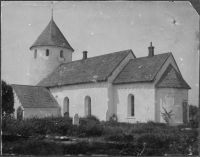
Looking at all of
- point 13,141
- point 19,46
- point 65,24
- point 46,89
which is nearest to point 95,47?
point 65,24

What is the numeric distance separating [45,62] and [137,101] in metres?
11.9

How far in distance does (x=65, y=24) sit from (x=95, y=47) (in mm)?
1554

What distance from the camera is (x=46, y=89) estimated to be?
2061 centimetres

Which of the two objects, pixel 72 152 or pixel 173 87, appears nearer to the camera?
pixel 72 152

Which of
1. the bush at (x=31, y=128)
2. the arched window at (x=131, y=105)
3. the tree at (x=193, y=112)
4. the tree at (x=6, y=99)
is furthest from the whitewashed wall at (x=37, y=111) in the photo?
the tree at (x=193, y=112)

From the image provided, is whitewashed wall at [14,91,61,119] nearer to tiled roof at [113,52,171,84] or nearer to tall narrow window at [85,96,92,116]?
tall narrow window at [85,96,92,116]

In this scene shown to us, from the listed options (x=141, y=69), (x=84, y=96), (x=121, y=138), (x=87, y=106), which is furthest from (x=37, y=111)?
(x=121, y=138)

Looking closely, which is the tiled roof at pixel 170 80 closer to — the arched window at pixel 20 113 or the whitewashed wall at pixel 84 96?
the whitewashed wall at pixel 84 96

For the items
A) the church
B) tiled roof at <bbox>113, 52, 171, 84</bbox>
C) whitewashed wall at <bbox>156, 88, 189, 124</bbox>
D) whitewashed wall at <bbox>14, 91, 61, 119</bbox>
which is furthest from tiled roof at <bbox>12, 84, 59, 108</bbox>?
whitewashed wall at <bbox>156, 88, 189, 124</bbox>

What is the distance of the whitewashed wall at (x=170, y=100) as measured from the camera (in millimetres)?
15078

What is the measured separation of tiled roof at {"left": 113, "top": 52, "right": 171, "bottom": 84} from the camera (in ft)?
52.6

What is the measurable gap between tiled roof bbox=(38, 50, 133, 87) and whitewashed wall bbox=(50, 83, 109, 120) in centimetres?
49

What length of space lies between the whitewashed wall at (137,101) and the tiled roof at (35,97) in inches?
203

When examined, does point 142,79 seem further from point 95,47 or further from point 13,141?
point 13,141
